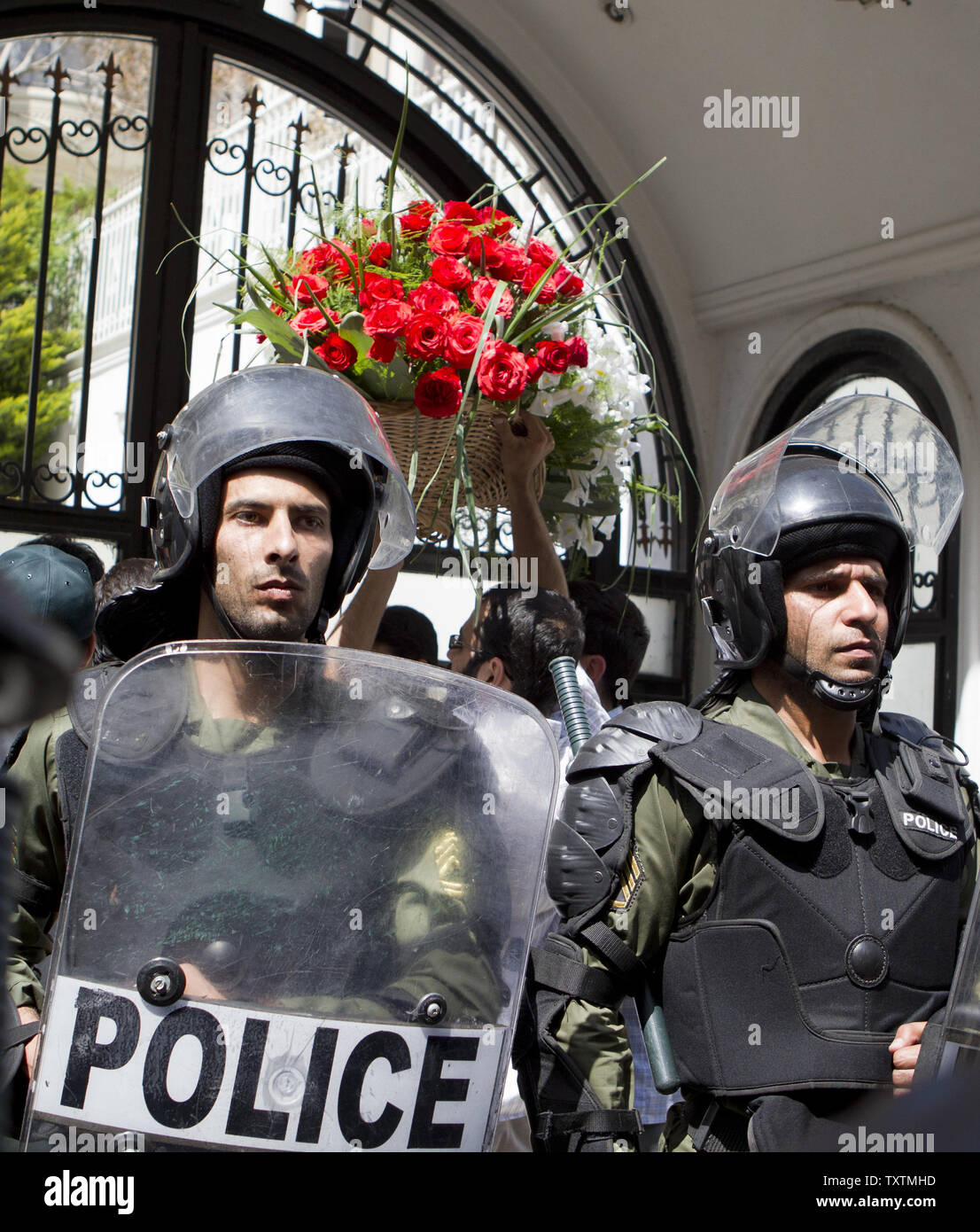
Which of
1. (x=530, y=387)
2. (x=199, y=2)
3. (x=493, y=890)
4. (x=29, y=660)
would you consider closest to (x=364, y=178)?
(x=199, y=2)

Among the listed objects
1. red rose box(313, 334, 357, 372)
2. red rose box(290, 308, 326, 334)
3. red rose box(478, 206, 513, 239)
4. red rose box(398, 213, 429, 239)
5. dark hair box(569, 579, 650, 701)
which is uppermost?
red rose box(478, 206, 513, 239)

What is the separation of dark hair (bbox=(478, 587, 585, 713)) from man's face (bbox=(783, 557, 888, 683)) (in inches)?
32.3

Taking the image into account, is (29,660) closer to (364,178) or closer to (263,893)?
(263,893)

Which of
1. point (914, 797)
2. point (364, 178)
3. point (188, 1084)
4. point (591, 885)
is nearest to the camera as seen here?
point (188, 1084)

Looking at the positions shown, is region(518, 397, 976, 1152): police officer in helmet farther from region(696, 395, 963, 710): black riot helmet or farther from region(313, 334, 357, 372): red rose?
region(313, 334, 357, 372): red rose

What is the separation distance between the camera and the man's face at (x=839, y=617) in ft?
7.05

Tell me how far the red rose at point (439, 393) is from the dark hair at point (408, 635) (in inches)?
54.6

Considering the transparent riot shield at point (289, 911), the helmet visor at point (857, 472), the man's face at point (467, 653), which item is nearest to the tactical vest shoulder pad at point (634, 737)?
the helmet visor at point (857, 472)

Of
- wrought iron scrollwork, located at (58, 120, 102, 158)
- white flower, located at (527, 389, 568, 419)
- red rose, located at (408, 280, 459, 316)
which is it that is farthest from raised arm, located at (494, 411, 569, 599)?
wrought iron scrollwork, located at (58, 120, 102, 158)

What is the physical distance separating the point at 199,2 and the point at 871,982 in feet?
14.5

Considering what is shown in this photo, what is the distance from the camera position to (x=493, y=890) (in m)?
1.61

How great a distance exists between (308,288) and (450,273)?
0.90ft

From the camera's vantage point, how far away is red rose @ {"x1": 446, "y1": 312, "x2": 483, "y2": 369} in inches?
97.0

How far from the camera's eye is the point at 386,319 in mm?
2441
